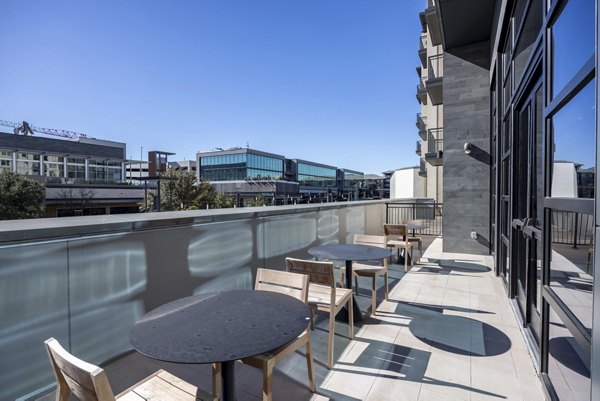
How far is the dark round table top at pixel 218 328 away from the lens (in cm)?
130

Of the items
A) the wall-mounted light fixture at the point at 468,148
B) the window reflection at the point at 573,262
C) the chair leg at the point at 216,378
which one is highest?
the wall-mounted light fixture at the point at 468,148

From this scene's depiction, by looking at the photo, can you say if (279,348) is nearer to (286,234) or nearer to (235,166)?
(286,234)

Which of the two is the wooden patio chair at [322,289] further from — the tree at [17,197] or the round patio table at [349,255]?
the tree at [17,197]

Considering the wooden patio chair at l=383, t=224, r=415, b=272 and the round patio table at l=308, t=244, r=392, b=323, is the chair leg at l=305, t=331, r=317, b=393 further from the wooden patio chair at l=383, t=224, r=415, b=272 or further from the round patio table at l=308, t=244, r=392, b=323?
the wooden patio chair at l=383, t=224, r=415, b=272

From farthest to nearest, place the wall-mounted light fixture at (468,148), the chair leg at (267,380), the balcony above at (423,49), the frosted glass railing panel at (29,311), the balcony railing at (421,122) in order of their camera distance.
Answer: the balcony railing at (421,122)
the balcony above at (423,49)
the wall-mounted light fixture at (468,148)
the frosted glass railing panel at (29,311)
the chair leg at (267,380)

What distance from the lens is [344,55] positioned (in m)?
15.0

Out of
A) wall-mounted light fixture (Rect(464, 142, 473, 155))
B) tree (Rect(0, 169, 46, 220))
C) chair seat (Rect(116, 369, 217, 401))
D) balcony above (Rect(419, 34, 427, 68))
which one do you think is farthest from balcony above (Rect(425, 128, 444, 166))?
tree (Rect(0, 169, 46, 220))

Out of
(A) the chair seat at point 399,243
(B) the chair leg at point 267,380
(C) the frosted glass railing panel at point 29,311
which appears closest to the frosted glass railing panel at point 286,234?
(A) the chair seat at point 399,243

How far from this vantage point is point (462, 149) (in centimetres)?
725

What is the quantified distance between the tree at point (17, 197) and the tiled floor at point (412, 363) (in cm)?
2545

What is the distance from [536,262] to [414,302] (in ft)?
Answer: 5.73

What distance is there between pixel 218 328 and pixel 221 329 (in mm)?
22

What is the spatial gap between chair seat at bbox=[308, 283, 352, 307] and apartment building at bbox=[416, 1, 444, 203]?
7702 millimetres

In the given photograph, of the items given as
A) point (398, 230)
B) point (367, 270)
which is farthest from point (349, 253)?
point (398, 230)
